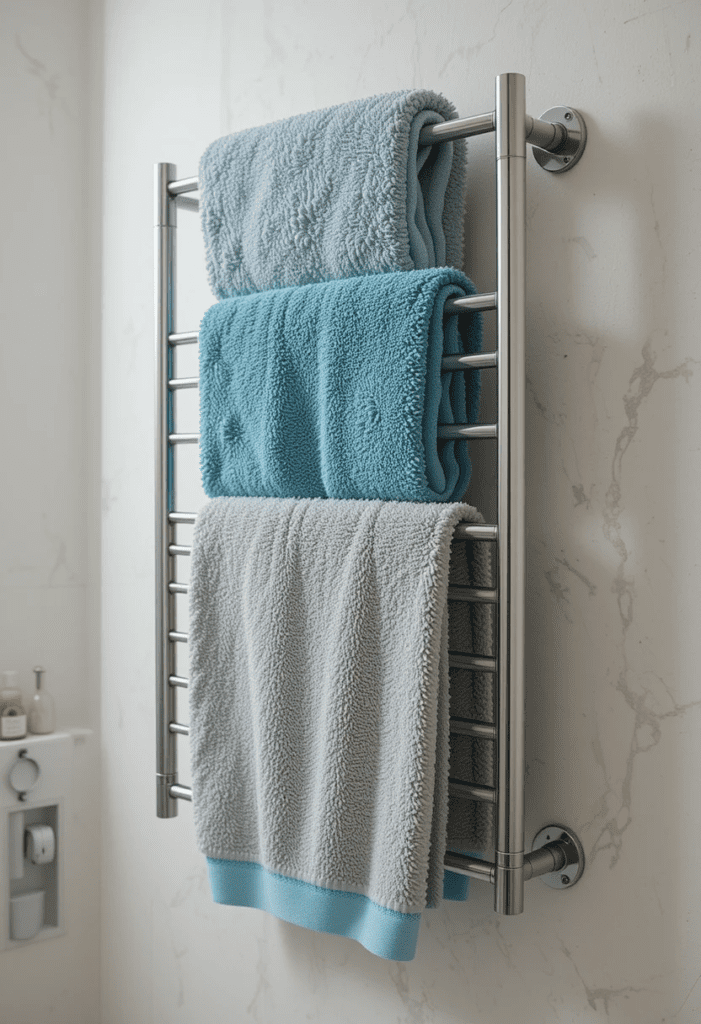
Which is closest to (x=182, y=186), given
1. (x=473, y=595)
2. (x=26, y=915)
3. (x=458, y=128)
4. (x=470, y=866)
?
(x=458, y=128)

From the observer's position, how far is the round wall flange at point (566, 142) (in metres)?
0.91

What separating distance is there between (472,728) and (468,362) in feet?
1.15

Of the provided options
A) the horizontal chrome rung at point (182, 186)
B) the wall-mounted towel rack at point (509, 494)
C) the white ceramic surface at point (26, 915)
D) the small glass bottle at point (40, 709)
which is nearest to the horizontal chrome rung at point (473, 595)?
the wall-mounted towel rack at point (509, 494)

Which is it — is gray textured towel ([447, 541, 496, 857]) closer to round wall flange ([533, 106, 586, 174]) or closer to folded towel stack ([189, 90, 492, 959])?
folded towel stack ([189, 90, 492, 959])

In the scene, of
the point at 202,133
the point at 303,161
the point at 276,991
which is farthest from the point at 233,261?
the point at 276,991

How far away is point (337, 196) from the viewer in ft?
3.17

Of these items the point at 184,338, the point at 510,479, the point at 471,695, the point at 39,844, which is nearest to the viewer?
the point at 510,479

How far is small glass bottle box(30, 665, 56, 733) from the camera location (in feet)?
4.90

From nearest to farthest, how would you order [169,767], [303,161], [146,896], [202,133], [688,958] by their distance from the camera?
[688,958]
[303,161]
[169,767]
[202,133]
[146,896]

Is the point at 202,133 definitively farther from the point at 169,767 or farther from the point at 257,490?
the point at 169,767

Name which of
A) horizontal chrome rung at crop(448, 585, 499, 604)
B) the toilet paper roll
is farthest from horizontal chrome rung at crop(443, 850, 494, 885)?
the toilet paper roll

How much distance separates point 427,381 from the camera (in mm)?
902

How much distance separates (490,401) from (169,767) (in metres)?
0.63

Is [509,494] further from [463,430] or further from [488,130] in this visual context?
[488,130]
